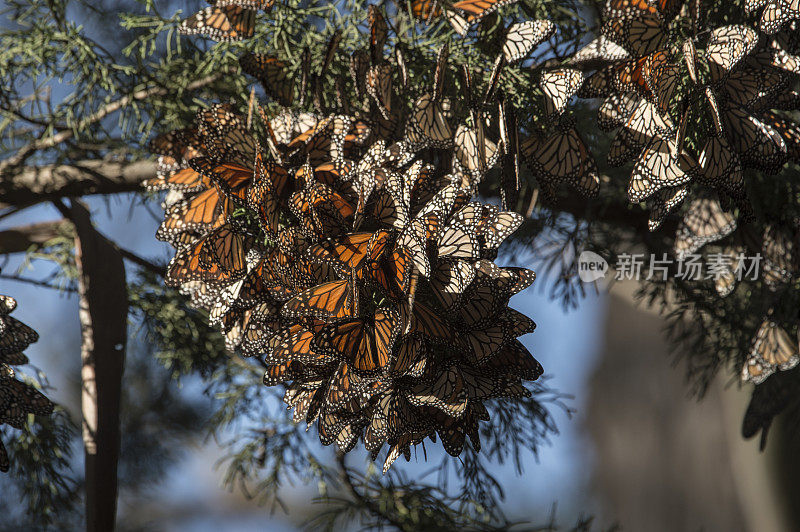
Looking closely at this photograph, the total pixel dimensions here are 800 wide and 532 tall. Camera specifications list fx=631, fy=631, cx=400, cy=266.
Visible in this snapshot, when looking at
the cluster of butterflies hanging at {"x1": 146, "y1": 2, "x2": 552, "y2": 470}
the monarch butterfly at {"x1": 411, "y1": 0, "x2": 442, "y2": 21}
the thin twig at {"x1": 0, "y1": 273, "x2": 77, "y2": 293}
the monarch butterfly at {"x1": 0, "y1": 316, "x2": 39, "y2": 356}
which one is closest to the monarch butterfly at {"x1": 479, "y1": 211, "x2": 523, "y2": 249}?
the cluster of butterflies hanging at {"x1": 146, "y1": 2, "x2": 552, "y2": 470}

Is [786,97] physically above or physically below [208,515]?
above

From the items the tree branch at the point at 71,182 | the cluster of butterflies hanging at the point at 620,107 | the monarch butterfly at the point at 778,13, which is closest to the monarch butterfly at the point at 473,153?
the cluster of butterflies hanging at the point at 620,107

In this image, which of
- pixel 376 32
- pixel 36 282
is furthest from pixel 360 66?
pixel 36 282

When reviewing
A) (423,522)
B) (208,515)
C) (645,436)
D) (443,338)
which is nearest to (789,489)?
(645,436)

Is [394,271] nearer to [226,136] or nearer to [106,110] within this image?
[226,136]

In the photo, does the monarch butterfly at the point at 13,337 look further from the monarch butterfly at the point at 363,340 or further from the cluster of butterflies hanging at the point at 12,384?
the monarch butterfly at the point at 363,340

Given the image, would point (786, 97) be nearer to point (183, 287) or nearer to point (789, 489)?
point (183, 287)
